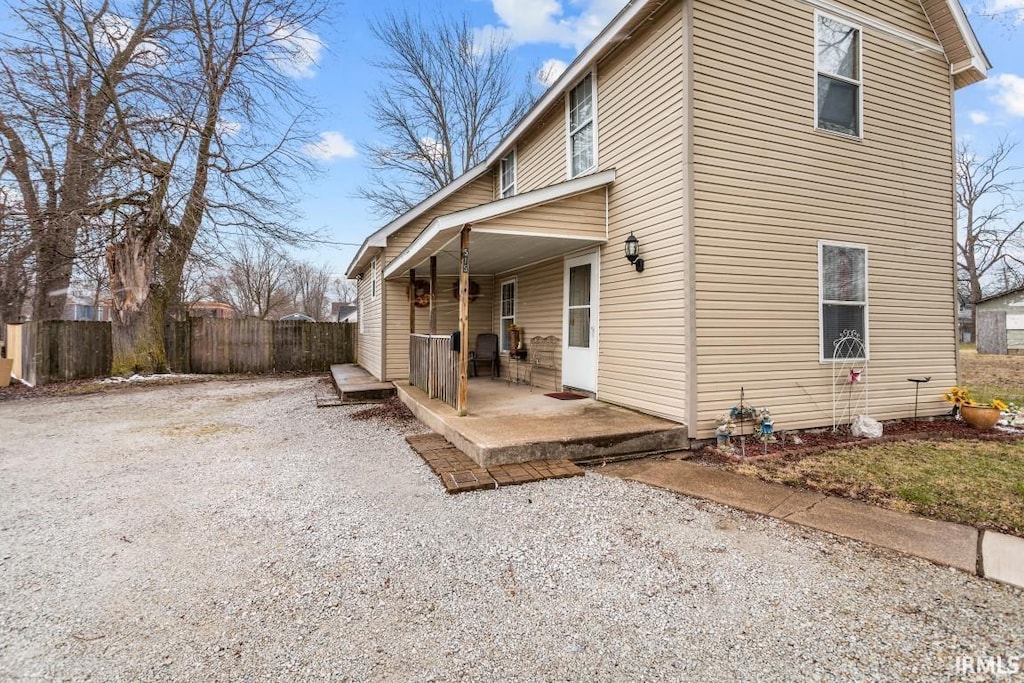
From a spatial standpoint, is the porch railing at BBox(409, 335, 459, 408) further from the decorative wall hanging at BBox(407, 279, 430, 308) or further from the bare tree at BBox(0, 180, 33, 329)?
the bare tree at BBox(0, 180, 33, 329)

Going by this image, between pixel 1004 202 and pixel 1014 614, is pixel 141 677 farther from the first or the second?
pixel 1004 202

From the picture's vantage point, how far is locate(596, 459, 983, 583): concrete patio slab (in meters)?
2.74

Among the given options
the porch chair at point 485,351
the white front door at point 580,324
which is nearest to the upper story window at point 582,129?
the white front door at point 580,324

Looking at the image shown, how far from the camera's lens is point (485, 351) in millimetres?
9680

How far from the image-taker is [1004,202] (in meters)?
23.5

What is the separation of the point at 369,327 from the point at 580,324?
6256 mm

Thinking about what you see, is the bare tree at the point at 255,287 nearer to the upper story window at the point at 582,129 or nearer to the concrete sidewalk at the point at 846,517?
the upper story window at the point at 582,129

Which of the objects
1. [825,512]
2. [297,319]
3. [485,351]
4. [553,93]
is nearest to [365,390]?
[485,351]

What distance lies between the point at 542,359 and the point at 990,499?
5374 mm

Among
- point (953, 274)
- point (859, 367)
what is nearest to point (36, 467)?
point (859, 367)

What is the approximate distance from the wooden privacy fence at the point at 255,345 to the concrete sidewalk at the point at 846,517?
11912 millimetres

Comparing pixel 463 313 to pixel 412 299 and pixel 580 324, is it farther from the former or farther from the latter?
pixel 412 299

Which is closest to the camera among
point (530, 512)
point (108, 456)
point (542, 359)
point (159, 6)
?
point (530, 512)

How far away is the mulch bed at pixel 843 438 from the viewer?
15.4 ft
